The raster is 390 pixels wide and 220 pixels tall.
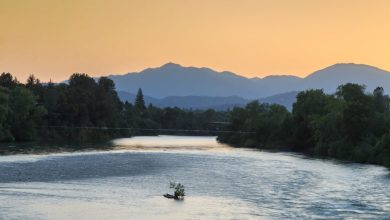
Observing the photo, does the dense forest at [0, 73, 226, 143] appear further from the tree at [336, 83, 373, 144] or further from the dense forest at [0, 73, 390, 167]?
the tree at [336, 83, 373, 144]

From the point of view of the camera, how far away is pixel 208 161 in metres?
86.9

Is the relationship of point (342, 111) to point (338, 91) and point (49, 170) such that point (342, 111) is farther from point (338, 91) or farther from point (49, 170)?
point (49, 170)

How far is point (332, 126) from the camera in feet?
346

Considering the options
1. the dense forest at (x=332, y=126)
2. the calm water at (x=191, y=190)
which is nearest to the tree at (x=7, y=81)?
the dense forest at (x=332, y=126)

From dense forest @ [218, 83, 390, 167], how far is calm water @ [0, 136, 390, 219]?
16.7 meters

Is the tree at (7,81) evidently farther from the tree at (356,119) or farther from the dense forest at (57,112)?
the tree at (356,119)

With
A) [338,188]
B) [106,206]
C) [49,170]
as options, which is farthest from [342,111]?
[106,206]

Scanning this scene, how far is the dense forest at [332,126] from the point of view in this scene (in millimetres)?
96000

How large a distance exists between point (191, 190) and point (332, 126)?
2331 inches

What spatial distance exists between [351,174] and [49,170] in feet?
120

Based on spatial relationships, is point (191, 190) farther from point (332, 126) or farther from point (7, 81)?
point (7, 81)

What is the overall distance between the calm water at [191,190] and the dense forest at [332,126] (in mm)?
16699

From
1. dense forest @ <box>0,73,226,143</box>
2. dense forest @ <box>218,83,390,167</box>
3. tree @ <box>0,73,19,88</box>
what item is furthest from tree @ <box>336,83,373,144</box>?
tree @ <box>0,73,19,88</box>

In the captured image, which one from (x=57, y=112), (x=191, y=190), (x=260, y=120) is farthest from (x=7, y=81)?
(x=191, y=190)
